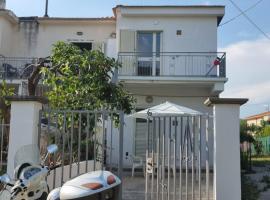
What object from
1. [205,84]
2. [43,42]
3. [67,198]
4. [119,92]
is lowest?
[67,198]

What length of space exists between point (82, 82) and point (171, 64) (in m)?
8.53

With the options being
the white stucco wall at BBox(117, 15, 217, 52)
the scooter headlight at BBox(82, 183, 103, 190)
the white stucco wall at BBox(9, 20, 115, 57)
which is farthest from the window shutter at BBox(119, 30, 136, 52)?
the scooter headlight at BBox(82, 183, 103, 190)

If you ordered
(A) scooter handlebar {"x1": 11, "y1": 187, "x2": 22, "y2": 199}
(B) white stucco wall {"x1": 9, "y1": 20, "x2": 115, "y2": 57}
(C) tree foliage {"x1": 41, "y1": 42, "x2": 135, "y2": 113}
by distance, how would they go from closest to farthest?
(A) scooter handlebar {"x1": 11, "y1": 187, "x2": 22, "y2": 199} → (C) tree foliage {"x1": 41, "y1": 42, "x2": 135, "y2": 113} → (B) white stucco wall {"x1": 9, "y1": 20, "x2": 115, "y2": 57}

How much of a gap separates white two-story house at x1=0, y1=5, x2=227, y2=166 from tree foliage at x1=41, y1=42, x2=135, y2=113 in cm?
659

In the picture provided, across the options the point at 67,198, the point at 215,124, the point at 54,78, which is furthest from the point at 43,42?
the point at 67,198

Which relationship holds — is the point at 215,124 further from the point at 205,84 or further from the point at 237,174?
the point at 205,84

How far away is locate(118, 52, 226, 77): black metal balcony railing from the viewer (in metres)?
17.3

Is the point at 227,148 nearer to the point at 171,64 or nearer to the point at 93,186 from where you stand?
the point at 93,186

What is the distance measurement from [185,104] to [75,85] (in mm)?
9022

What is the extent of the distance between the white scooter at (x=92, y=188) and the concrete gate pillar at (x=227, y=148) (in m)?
3.34

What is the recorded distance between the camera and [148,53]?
1784cm

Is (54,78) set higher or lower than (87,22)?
lower

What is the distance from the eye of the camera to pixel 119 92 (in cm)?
1008

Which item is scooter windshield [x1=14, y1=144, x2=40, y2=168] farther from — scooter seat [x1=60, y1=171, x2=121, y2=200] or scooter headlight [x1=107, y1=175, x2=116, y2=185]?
scooter headlight [x1=107, y1=175, x2=116, y2=185]
